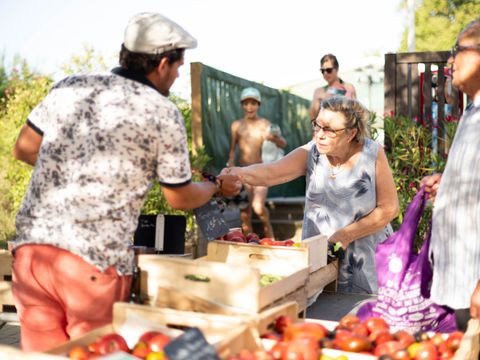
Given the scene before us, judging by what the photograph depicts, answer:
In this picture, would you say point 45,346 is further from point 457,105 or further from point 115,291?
point 457,105

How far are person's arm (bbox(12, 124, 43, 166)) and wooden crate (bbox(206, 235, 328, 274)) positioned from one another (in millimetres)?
1309

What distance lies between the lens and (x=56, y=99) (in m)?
2.45

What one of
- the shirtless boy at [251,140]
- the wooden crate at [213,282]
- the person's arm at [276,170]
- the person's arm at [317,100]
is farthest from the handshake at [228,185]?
Result: the shirtless boy at [251,140]

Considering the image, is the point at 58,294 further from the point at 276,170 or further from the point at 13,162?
the point at 13,162

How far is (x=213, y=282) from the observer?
8.64ft

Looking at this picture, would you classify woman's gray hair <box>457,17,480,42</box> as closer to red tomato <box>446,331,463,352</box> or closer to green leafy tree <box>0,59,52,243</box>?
red tomato <box>446,331,463,352</box>

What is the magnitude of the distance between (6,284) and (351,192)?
6.66ft

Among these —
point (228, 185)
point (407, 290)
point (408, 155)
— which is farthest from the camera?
point (408, 155)

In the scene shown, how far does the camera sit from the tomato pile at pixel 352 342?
2223 mm

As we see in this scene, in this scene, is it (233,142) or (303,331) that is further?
(233,142)

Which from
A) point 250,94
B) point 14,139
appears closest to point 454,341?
point 250,94

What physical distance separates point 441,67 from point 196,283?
565 cm

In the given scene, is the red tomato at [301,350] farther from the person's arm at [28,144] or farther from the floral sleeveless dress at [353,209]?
the floral sleeveless dress at [353,209]

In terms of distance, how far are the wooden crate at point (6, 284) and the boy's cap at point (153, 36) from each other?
2.08 metres
